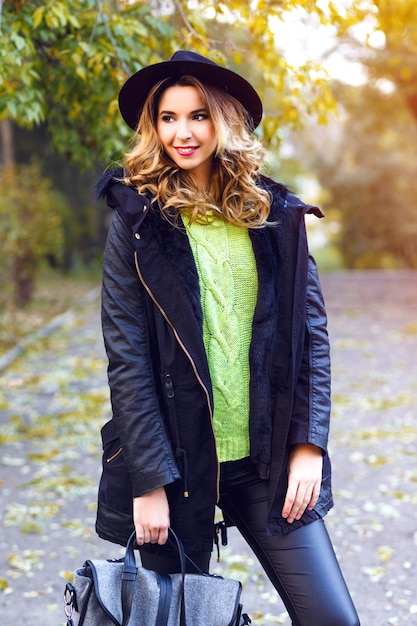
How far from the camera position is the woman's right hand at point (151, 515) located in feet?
7.15

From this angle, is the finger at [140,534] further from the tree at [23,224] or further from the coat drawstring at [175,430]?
the tree at [23,224]

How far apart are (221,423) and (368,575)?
244cm

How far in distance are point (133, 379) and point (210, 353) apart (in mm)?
240

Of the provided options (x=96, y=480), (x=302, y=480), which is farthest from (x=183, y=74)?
(x=96, y=480)

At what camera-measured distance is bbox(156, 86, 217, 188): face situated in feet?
7.71

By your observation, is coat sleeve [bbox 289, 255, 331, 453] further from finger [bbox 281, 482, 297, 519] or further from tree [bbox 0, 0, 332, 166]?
tree [bbox 0, 0, 332, 166]

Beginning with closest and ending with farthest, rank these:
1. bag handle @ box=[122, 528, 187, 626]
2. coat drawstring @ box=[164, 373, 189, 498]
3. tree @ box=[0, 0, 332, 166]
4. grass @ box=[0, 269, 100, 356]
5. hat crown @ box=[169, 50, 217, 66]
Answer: bag handle @ box=[122, 528, 187, 626]
coat drawstring @ box=[164, 373, 189, 498]
hat crown @ box=[169, 50, 217, 66]
tree @ box=[0, 0, 332, 166]
grass @ box=[0, 269, 100, 356]

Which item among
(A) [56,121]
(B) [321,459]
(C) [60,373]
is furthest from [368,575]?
(C) [60,373]

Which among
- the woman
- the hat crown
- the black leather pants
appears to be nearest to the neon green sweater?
the woman

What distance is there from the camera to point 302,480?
223 centimetres

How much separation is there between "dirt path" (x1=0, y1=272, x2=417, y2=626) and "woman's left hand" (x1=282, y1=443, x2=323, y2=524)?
1.83 metres

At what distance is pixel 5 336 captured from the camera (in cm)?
1230

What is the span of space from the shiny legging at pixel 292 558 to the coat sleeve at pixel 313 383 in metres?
0.20

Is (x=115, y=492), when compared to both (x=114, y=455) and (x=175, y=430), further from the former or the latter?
(x=175, y=430)
